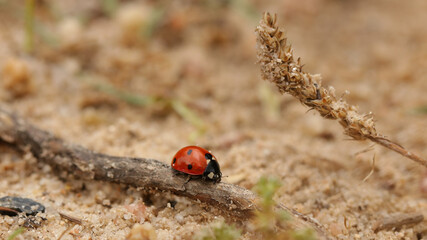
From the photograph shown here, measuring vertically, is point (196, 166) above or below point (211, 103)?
below

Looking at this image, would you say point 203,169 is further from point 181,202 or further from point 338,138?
point 338,138

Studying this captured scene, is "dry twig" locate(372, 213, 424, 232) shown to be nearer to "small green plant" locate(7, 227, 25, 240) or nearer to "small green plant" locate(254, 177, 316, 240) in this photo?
"small green plant" locate(254, 177, 316, 240)

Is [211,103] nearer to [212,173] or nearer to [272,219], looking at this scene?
[212,173]

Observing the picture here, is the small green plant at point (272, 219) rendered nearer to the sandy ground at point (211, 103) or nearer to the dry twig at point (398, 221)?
the sandy ground at point (211, 103)

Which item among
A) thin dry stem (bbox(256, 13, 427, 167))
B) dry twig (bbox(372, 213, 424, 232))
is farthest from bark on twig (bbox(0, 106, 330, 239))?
thin dry stem (bbox(256, 13, 427, 167))

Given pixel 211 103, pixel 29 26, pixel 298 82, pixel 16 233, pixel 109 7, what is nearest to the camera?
pixel 16 233

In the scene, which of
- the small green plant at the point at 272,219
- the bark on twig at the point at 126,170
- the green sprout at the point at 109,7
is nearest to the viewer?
the small green plant at the point at 272,219

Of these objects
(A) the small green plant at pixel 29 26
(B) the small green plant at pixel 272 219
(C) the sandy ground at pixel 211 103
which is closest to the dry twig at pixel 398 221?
(C) the sandy ground at pixel 211 103

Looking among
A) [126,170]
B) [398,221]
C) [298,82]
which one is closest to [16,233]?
[126,170]
